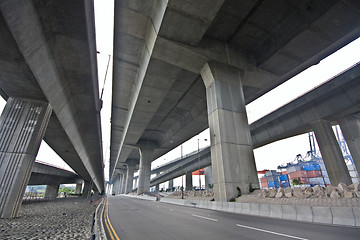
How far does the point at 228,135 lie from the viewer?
619 inches

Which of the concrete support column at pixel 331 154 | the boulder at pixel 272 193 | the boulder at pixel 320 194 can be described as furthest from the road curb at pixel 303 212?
the concrete support column at pixel 331 154

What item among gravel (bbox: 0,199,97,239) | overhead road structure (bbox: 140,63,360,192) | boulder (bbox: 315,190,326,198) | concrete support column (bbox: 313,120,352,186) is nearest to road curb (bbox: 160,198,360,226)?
boulder (bbox: 315,190,326,198)

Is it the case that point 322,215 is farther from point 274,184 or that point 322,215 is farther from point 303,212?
point 274,184

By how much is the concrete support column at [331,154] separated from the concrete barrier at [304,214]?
55.5 ft

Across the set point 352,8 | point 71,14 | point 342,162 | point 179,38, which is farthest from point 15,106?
point 342,162

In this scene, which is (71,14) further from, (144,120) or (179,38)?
(144,120)

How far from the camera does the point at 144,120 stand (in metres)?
30.1

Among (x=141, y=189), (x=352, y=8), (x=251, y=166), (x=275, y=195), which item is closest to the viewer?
(x=275, y=195)

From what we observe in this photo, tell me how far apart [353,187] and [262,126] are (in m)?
21.0

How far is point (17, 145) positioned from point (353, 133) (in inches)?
1335

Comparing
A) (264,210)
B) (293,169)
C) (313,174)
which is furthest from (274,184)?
(264,210)

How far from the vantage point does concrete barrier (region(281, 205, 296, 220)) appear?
9.37 metres

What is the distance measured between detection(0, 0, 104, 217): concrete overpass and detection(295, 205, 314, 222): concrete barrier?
1465 centimetres

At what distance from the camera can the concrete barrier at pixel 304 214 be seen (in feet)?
28.3
